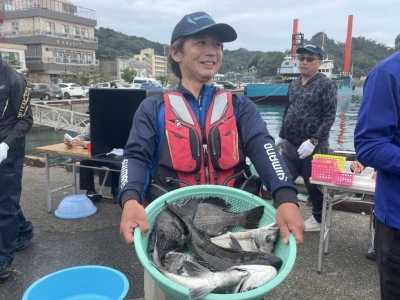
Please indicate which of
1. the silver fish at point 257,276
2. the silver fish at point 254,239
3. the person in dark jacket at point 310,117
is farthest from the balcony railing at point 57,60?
the silver fish at point 257,276

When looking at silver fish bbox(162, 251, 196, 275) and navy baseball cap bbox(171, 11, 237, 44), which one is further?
navy baseball cap bbox(171, 11, 237, 44)

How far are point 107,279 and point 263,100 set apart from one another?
40890 millimetres

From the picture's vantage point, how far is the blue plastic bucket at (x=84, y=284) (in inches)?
89.0

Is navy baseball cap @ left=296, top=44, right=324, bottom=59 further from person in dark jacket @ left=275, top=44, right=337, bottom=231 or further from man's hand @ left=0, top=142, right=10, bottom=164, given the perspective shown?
man's hand @ left=0, top=142, right=10, bottom=164

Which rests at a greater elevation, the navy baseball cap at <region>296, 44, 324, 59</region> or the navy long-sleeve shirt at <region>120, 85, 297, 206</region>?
the navy baseball cap at <region>296, 44, 324, 59</region>

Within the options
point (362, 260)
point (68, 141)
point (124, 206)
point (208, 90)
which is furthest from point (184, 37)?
point (68, 141)

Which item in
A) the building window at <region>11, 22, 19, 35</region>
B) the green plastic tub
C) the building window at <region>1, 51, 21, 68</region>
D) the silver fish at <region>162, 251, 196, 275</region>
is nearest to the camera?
the green plastic tub

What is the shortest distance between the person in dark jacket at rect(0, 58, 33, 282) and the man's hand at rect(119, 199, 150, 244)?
240cm

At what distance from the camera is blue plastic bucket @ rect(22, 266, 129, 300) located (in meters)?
2.26

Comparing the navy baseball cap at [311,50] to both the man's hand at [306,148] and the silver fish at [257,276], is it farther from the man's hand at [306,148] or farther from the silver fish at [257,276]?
the silver fish at [257,276]

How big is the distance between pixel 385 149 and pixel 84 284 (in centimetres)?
220

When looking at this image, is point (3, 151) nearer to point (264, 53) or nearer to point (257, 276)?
point (257, 276)

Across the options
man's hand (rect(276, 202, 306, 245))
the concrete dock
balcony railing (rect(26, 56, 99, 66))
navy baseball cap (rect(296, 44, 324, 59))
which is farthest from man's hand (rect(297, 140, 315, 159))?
balcony railing (rect(26, 56, 99, 66))

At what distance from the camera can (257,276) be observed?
1157 mm
